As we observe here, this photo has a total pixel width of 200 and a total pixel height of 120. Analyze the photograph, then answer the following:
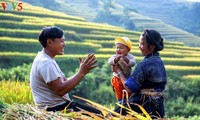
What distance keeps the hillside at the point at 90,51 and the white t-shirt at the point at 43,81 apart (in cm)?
1216

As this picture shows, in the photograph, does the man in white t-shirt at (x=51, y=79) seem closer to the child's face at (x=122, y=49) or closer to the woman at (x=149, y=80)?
the woman at (x=149, y=80)

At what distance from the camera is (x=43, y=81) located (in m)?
2.80

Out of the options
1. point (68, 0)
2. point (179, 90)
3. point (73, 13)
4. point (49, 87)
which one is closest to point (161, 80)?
point (49, 87)

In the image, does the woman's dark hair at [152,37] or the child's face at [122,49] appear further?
the child's face at [122,49]

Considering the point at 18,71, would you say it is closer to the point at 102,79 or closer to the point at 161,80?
the point at 102,79

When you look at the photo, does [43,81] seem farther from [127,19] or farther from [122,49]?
[127,19]

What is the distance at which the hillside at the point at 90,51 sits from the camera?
1708cm

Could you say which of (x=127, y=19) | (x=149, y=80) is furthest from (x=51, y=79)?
(x=127, y=19)

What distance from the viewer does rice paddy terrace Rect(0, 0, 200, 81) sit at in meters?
19.3

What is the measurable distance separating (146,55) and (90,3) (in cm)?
6085

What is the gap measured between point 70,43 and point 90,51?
51.9 inches

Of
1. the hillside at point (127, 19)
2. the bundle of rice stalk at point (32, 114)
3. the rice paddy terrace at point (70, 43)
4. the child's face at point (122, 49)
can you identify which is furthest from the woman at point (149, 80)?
the hillside at point (127, 19)

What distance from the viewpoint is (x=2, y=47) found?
63.1 ft

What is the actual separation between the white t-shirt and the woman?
470 millimetres
